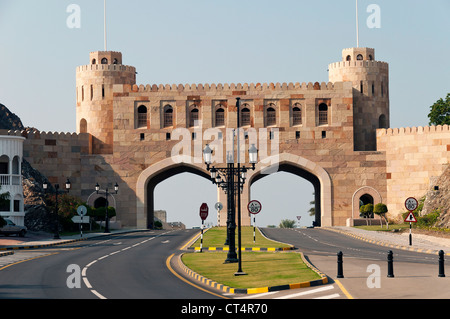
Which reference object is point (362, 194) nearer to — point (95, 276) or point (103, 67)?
point (103, 67)

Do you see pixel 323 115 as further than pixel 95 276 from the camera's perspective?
Yes

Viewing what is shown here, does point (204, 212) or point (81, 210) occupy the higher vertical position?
point (204, 212)

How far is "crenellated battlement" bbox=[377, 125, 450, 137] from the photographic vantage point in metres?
74.0

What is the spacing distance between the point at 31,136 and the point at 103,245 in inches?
1188

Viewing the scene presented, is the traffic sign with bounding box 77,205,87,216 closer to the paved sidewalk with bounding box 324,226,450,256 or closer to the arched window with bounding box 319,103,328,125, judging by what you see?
the paved sidewalk with bounding box 324,226,450,256

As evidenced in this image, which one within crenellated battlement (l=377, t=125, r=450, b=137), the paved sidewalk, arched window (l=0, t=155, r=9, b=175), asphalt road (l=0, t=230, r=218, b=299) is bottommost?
the paved sidewalk

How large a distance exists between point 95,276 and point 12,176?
119 ft

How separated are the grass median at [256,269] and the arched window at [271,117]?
3715cm

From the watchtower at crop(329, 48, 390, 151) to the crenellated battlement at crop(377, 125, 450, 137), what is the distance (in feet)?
9.17

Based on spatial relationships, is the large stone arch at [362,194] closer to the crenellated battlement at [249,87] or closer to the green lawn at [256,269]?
the crenellated battlement at [249,87]

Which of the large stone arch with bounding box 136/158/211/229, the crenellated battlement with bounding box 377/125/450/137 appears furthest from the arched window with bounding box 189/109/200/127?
the crenellated battlement with bounding box 377/125/450/137

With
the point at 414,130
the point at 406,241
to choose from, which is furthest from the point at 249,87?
the point at 406,241

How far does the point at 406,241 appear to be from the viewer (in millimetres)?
50438

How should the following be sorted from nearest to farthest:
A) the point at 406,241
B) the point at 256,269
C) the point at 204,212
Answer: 1. the point at 256,269
2. the point at 204,212
3. the point at 406,241
